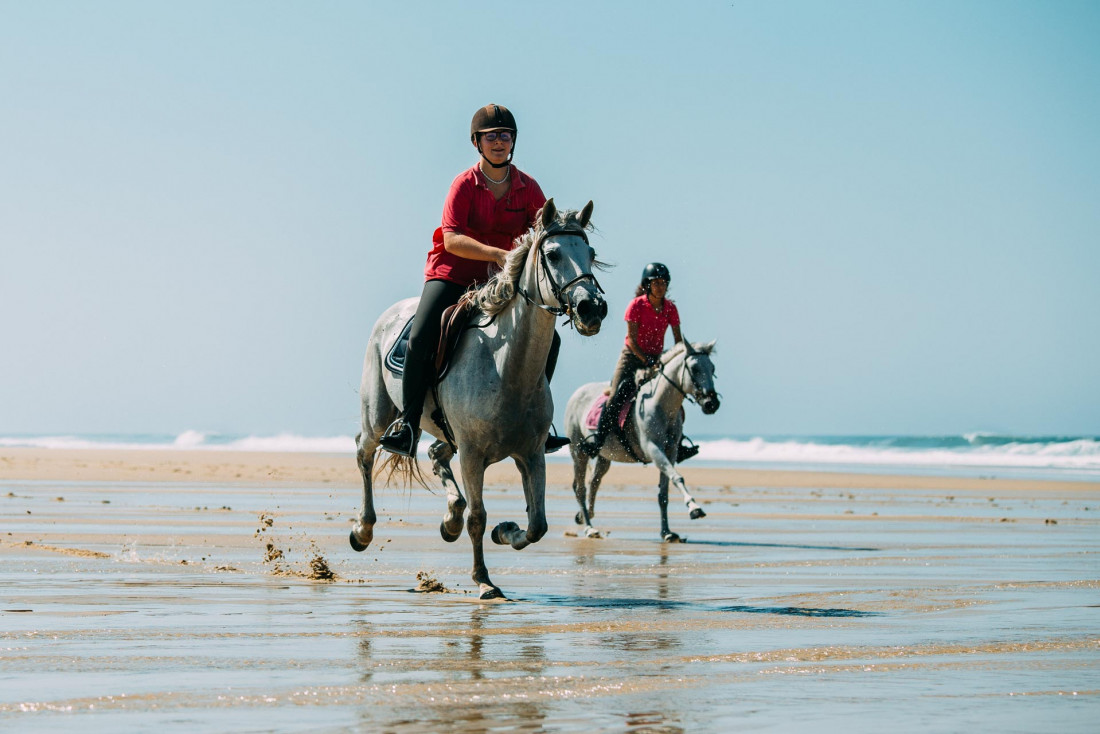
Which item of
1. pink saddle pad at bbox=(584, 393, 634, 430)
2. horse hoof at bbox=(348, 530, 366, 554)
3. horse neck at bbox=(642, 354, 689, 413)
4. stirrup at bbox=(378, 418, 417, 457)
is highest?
horse neck at bbox=(642, 354, 689, 413)

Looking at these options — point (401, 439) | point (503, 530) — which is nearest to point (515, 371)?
point (503, 530)

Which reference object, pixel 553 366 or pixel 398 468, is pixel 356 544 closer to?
pixel 398 468

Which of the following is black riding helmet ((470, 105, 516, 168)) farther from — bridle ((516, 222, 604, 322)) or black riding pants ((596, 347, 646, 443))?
black riding pants ((596, 347, 646, 443))

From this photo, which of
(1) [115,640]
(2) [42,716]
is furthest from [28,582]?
(2) [42,716]

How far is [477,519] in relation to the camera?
9.09 metres

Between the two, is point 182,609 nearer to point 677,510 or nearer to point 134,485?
point 677,510

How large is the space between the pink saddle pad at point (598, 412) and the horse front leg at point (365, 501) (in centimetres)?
582

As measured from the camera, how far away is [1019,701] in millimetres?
5090

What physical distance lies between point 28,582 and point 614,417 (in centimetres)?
917

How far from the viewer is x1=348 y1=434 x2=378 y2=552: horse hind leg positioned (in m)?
10.9

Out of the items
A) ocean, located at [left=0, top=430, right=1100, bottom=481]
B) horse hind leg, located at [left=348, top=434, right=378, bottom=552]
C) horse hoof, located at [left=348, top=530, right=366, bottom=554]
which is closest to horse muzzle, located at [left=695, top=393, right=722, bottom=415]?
horse hind leg, located at [left=348, top=434, right=378, bottom=552]

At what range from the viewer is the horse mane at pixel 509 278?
8641 millimetres

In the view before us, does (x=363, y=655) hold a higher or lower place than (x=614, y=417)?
lower

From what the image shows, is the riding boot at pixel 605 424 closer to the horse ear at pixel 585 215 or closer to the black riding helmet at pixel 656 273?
the black riding helmet at pixel 656 273
